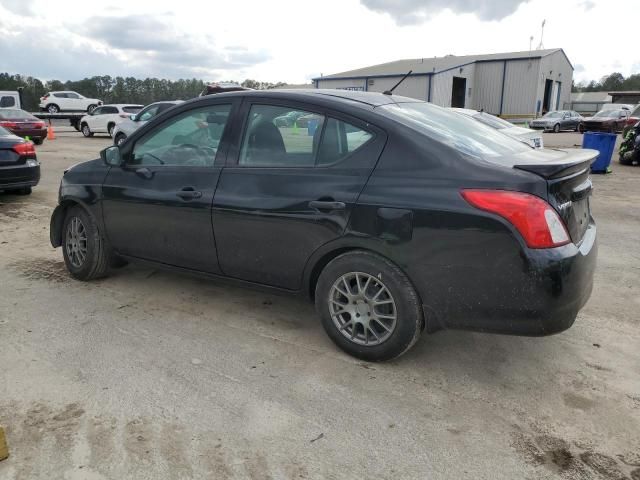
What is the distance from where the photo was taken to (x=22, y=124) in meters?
20.4

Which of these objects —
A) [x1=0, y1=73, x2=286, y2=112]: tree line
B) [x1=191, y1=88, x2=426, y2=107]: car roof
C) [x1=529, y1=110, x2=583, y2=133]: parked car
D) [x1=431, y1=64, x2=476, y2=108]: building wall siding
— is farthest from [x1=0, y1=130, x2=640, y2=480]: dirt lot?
[x1=0, y1=73, x2=286, y2=112]: tree line

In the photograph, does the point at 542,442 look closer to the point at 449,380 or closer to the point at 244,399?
the point at 449,380

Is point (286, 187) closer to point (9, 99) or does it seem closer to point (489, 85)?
point (9, 99)

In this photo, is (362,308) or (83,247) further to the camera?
(83,247)

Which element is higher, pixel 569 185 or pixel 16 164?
pixel 569 185

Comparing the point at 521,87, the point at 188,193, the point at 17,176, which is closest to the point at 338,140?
the point at 188,193

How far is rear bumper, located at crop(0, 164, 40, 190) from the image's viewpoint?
8538 millimetres

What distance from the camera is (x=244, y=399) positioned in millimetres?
2980

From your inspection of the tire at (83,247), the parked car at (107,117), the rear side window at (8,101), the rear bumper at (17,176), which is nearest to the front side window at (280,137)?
the tire at (83,247)

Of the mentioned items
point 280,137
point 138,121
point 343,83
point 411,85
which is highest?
point 343,83

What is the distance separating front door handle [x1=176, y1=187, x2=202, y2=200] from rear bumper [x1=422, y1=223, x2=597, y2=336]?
→ 6.08 feet

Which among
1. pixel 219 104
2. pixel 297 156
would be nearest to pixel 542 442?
pixel 297 156

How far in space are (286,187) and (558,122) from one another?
3180cm

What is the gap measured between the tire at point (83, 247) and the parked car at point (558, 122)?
30.9 m
